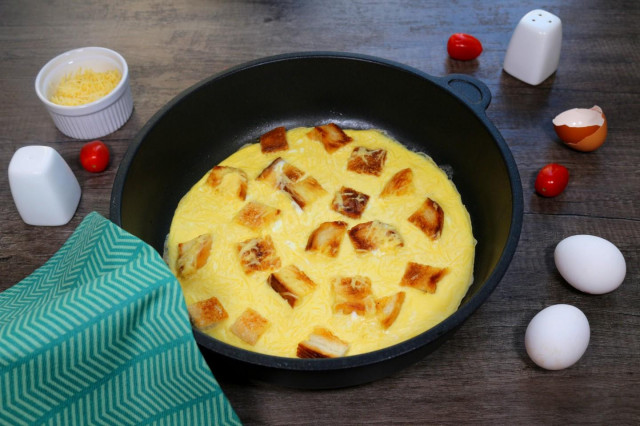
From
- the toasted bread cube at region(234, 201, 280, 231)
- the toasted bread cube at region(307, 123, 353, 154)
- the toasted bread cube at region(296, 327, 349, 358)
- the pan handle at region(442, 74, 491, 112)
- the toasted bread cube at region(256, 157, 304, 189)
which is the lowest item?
the toasted bread cube at region(296, 327, 349, 358)

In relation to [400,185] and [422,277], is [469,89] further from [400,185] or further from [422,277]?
[422,277]

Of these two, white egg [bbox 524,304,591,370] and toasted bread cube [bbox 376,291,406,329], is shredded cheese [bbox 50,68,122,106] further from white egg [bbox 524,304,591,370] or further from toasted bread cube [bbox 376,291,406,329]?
white egg [bbox 524,304,591,370]

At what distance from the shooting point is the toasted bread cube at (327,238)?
2.05m

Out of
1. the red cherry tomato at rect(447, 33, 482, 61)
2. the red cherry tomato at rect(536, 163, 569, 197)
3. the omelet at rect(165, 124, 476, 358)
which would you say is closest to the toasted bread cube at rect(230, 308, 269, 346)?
the omelet at rect(165, 124, 476, 358)

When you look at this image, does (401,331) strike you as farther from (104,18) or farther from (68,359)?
(104,18)

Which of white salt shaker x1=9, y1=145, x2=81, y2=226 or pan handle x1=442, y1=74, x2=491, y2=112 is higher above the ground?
pan handle x1=442, y1=74, x2=491, y2=112

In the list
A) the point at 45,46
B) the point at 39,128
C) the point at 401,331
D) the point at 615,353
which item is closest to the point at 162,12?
the point at 45,46

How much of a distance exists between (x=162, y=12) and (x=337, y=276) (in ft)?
6.34

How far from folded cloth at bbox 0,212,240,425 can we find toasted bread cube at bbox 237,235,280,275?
1.76 ft

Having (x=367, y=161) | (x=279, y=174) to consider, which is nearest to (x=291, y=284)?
(x=279, y=174)

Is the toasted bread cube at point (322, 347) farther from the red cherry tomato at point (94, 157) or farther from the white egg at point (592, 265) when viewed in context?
the red cherry tomato at point (94, 157)

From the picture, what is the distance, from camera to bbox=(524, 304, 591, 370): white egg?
5.73 feet

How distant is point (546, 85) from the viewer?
272 centimetres

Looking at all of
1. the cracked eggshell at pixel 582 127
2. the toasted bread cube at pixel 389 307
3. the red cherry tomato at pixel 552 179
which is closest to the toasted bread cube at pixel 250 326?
the toasted bread cube at pixel 389 307
